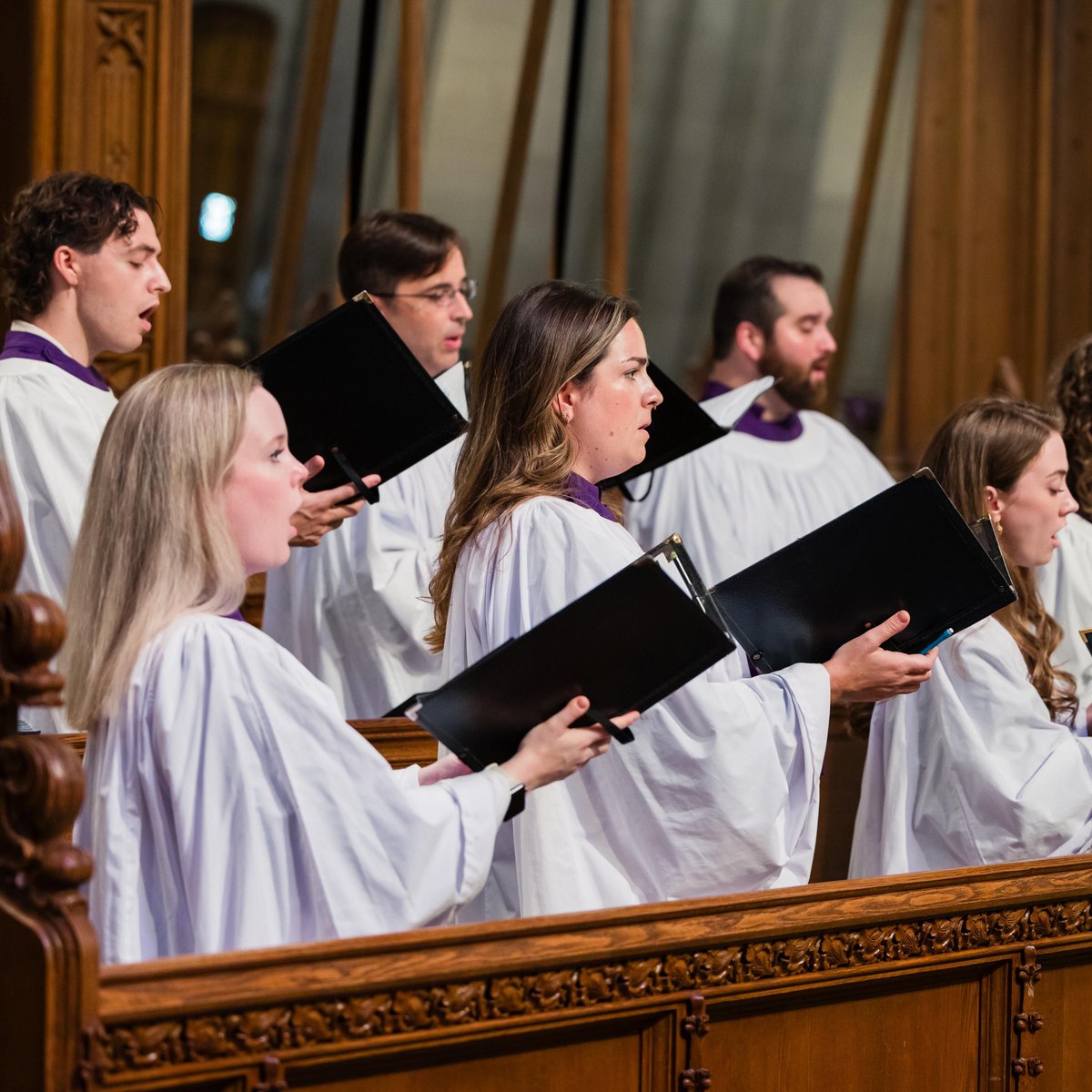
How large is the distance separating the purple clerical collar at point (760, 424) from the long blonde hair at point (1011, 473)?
5.59ft

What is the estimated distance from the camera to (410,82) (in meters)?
6.28

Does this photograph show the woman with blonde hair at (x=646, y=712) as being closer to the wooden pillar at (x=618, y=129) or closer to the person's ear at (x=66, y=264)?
the person's ear at (x=66, y=264)

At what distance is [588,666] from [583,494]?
58 centimetres

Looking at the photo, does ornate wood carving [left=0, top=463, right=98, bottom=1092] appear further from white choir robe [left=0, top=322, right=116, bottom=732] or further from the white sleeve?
white choir robe [left=0, top=322, right=116, bottom=732]

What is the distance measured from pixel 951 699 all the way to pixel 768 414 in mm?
2207

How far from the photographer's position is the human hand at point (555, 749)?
2.49m

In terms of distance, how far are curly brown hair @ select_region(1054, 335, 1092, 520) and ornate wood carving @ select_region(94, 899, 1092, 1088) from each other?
1785 mm

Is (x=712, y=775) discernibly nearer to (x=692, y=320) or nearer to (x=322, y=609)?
(x=322, y=609)

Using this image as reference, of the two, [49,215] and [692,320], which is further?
[692,320]

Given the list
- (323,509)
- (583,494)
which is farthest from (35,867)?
(323,509)

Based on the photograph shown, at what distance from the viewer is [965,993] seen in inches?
112

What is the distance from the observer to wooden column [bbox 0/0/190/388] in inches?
196

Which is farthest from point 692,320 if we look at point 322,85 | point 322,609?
point 322,609

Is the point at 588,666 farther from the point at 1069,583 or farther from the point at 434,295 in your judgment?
the point at 434,295
